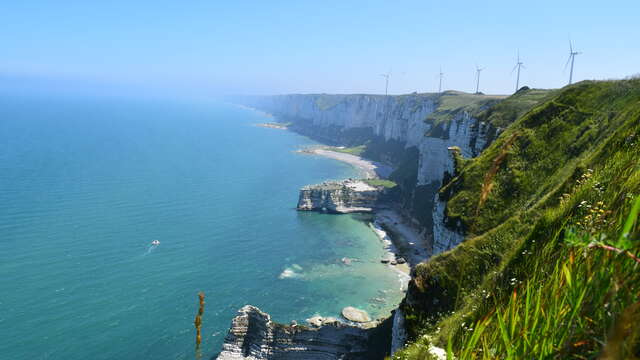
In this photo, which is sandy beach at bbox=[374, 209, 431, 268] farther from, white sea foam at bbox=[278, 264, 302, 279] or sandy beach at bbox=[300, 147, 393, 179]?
sandy beach at bbox=[300, 147, 393, 179]

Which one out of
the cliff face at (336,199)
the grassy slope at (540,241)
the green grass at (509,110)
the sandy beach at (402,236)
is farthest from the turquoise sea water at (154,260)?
the green grass at (509,110)

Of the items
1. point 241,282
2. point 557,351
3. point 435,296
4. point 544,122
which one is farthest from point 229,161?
point 557,351

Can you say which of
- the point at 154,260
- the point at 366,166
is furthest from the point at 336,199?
the point at 366,166

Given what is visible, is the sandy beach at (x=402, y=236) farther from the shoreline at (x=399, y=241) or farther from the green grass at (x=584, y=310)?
the green grass at (x=584, y=310)

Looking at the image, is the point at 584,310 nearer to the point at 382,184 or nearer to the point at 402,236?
the point at 402,236

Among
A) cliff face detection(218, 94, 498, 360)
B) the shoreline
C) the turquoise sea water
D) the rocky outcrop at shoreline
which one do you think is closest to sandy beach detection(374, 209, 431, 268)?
the shoreline
